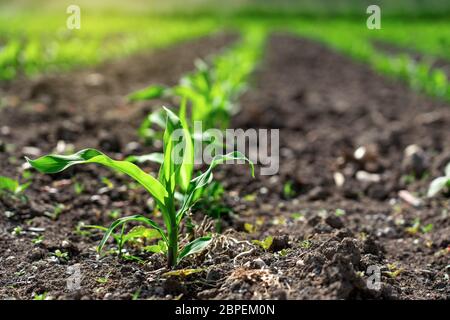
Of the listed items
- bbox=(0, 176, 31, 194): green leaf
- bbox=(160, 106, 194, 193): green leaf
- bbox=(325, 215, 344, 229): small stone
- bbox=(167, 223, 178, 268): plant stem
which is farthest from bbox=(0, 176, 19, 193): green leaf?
bbox=(325, 215, 344, 229): small stone

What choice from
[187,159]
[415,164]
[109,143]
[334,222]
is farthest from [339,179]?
[187,159]

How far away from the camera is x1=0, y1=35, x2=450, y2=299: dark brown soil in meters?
2.07

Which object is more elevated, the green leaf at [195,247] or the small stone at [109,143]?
the small stone at [109,143]

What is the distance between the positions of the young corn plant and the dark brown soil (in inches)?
4.3

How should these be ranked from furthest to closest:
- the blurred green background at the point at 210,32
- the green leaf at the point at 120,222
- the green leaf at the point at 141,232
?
the blurred green background at the point at 210,32 < the green leaf at the point at 141,232 < the green leaf at the point at 120,222

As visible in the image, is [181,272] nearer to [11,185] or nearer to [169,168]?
[169,168]

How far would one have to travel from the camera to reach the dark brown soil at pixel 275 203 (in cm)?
207

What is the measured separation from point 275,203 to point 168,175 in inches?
53.1

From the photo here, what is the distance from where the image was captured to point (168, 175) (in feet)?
7.25

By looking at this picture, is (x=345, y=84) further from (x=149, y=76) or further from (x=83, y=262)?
(x=83, y=262)

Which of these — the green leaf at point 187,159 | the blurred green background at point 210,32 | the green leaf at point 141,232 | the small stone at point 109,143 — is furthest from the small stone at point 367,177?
the blurred green background at point 210,32

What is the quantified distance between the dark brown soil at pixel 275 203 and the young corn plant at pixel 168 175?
0.36ft

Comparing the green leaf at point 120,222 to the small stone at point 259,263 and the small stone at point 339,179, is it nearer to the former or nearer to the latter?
the small stone at point 259,263
